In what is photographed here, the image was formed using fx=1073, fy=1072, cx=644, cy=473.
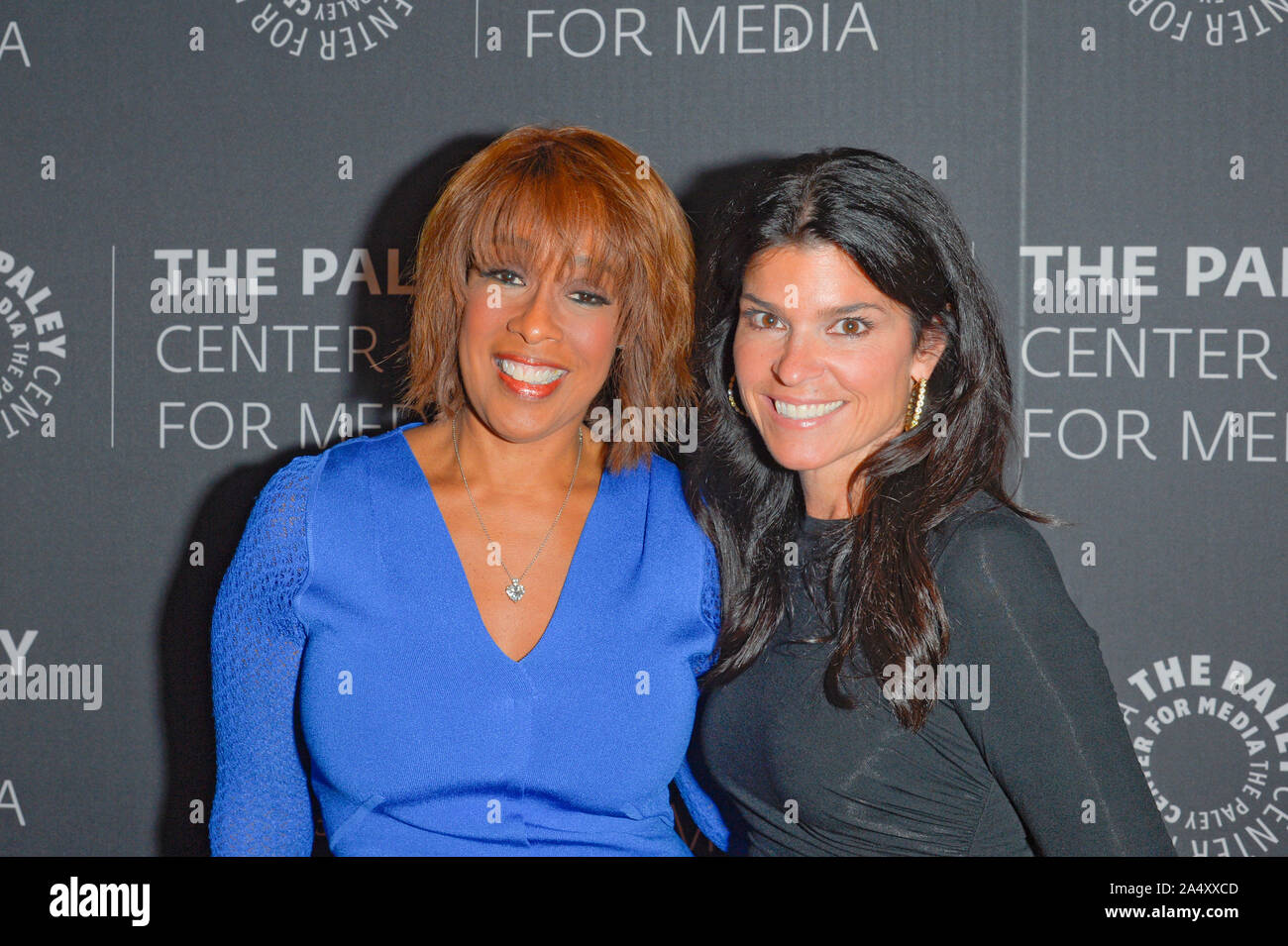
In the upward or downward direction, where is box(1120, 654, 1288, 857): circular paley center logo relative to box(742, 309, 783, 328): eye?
downward

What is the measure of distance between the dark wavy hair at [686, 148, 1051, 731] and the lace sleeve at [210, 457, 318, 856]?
0.61 metres

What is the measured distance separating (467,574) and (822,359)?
0.58 meters

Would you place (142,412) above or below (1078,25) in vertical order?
below

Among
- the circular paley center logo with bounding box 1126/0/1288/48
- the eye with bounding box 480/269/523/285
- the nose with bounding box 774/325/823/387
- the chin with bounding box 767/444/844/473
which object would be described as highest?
the circular paley center logo with bounding box 1126/0/1288/48

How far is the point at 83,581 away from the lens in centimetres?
225

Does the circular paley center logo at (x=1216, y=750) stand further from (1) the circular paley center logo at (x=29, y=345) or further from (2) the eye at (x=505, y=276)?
(1) the circular paley center logo at (x=29, y=345)

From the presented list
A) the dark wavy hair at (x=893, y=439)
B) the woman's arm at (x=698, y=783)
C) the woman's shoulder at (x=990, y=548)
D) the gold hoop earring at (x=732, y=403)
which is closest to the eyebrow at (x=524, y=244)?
the dark wavy hair at (x=893, y=439)

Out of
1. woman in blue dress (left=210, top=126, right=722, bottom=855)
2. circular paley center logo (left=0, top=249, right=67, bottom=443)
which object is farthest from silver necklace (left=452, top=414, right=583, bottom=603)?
circular paley center logo (left=0, top=249, right=67, bottom=443)

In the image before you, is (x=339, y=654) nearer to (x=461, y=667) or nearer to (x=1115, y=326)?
(x=461, y=667)

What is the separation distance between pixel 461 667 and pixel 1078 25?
1.70 meters

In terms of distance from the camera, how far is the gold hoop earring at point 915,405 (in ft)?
4.95

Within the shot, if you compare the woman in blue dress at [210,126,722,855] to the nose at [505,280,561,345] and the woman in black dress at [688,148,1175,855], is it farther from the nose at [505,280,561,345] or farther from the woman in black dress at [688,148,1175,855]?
the woman in black dress at [688,148,1175,855]

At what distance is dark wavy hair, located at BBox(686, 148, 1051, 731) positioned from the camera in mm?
1387
